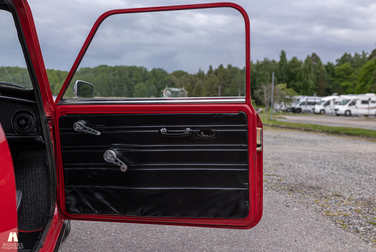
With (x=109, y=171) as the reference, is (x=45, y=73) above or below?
above

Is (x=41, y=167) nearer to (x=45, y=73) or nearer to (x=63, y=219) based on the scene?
(x=63, y=219)

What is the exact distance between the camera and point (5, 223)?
1.46m

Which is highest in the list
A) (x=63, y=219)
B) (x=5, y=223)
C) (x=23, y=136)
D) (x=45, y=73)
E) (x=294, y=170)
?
(x=45, y=73)

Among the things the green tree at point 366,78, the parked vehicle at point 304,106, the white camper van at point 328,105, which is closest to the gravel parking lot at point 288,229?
the white camper van at point 328,105

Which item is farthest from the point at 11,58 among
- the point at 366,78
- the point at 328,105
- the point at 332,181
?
the point at 366,78

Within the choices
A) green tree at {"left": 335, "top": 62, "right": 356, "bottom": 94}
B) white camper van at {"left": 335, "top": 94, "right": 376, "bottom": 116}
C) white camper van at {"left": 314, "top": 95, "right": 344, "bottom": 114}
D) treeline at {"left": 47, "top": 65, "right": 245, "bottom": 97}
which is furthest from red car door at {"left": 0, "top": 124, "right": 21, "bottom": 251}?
green tree at {"left": 335, "top": 62, "right": 356, "bottom": 94}

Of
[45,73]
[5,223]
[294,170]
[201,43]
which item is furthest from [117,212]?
[294,170]

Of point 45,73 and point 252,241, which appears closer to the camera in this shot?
point 45,73

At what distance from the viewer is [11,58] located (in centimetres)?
194

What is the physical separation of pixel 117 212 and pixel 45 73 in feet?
3.39

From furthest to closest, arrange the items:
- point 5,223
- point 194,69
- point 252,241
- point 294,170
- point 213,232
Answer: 1. point 294,170
2. point 213,232
3. point 252,241
4. point 194,69
5. point 5,223

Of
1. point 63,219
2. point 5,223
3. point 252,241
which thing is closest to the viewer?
point 5,223

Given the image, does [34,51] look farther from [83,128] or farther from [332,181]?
[332,181]

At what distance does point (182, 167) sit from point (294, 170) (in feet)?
15.3
